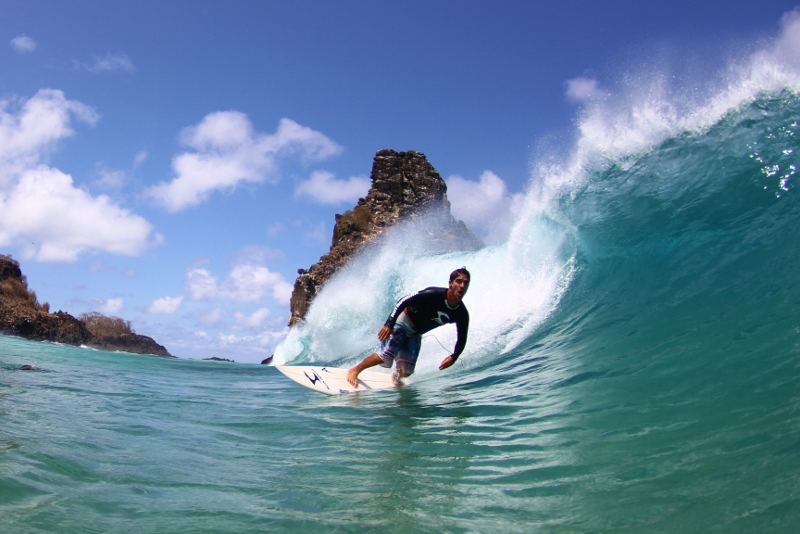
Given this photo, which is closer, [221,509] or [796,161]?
[221,509]

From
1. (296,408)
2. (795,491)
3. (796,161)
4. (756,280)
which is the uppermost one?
(796,161)

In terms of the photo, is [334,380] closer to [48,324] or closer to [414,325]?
[414,325]

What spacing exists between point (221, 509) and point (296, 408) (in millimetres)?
3603

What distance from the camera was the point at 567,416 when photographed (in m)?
4.21

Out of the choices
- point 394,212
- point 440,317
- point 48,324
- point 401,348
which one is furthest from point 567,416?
point 48,324

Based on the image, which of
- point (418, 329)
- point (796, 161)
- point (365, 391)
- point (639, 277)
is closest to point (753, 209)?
point (796, 161)


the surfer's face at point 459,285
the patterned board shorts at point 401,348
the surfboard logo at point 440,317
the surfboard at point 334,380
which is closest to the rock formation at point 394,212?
the surfboard at point 334,380

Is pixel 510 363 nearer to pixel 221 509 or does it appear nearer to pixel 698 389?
pixel 698 389

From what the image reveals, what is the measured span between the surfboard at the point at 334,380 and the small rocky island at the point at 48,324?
44.5 m

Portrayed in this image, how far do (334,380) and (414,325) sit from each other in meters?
1.46

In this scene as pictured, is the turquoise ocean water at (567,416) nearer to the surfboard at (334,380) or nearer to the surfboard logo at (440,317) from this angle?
the surfboard at (334,380)

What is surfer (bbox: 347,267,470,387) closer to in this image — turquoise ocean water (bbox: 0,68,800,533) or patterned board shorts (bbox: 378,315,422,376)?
patterned board shorts (bbox: 378,315,422,376)

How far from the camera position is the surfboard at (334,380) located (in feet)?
23.6

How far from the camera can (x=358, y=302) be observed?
2219 cm
